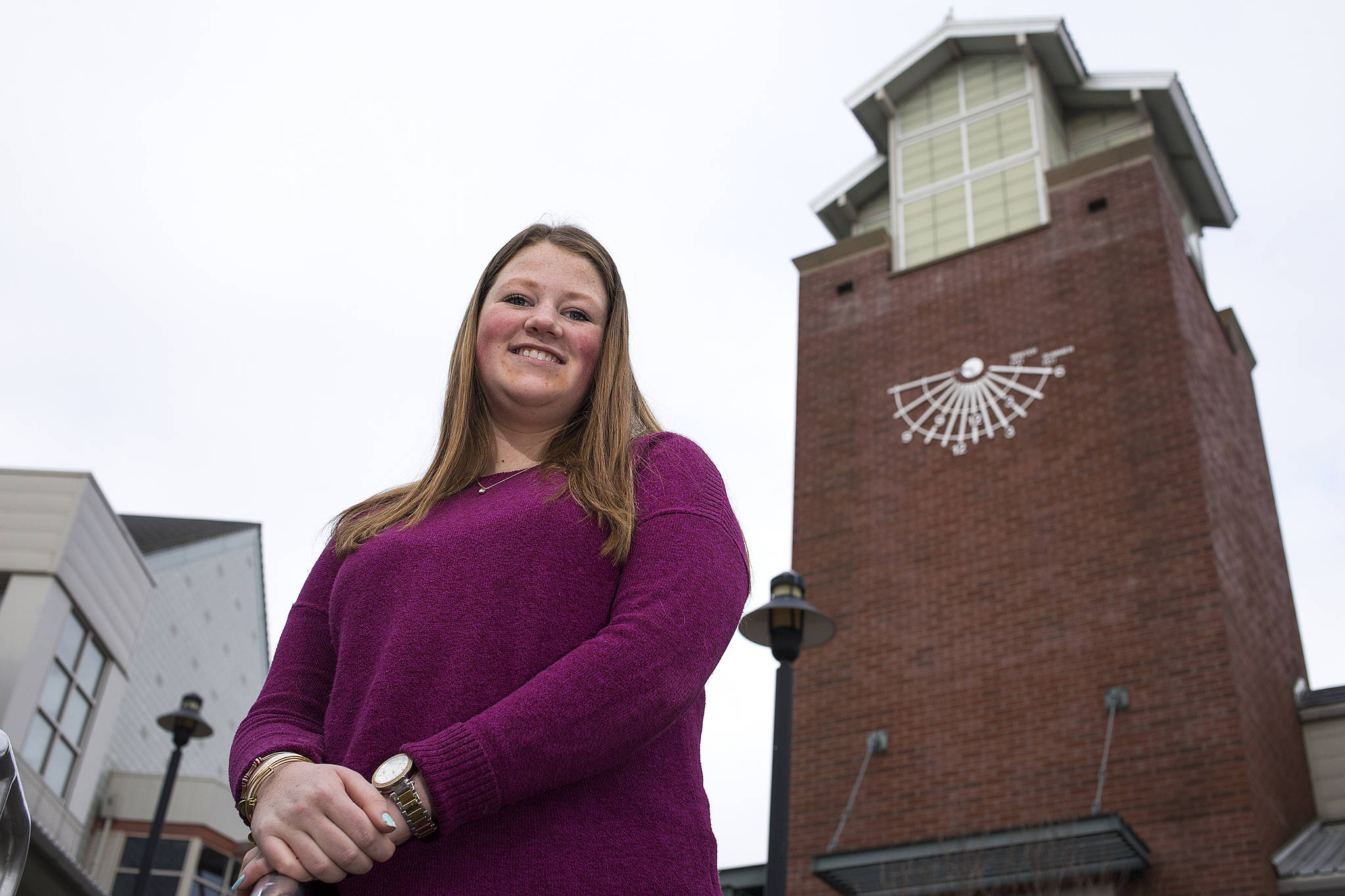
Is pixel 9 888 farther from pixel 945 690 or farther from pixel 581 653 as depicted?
pixel 945 690

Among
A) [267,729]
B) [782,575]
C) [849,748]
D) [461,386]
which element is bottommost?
[267,729]

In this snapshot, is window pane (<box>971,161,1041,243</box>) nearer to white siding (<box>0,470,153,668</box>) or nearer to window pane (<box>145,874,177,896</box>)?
white siding (<box>0,470,153,668</box>)

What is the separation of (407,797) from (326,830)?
0.33 ft

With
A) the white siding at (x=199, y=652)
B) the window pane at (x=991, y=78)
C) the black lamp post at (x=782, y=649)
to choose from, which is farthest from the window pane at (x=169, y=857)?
the window pane at (x=991, y=78)

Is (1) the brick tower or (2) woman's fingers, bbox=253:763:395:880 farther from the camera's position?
(1) the brick tower

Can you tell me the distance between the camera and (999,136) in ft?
60.0

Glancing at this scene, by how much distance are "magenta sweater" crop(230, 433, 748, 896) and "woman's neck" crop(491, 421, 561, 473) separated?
107 millimetres

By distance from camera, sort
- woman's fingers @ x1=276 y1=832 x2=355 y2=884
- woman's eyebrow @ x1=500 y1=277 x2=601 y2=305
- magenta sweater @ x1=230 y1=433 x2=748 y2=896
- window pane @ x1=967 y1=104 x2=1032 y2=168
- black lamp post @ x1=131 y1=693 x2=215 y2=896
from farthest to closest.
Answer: window pane @ x1=967 y1=104 x2=1032 y2=168 → black lamp post @ x1=131 y1=693 x2=215 y2=896 → woman's eyebrow @ x1=500 y1=277 x2=601 y2=305 → magenta sweater @ x1=230 y1=433 x2=748 y2=896 → woman's fingers @ x1=276 y1=832 x2=355 y2=884

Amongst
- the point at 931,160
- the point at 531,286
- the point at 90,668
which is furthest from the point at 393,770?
the point at 931,160

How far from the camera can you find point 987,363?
1534 centimetres

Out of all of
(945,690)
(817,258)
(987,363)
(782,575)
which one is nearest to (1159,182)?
(987,363)

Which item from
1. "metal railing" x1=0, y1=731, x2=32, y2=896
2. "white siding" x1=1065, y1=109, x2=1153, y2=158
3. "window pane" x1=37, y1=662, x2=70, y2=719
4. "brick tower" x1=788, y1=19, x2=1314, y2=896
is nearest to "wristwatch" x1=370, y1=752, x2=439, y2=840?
"metal railing" x1=0, y1=731, x2=32, y2=896

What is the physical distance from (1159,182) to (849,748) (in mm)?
8127

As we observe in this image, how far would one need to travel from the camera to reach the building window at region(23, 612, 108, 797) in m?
15.0
